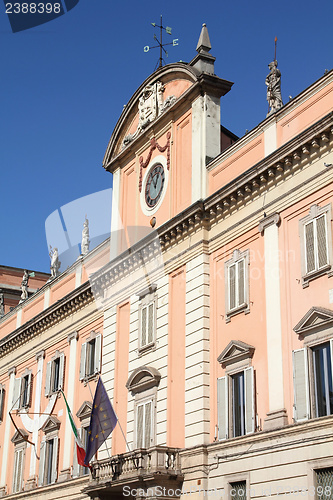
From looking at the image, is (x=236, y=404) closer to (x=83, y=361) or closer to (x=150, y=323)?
(x=150, y=323)

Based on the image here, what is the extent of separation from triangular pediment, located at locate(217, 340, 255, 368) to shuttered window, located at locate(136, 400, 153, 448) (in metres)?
4.03

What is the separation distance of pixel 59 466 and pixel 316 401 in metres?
16.0

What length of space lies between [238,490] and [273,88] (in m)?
12.3

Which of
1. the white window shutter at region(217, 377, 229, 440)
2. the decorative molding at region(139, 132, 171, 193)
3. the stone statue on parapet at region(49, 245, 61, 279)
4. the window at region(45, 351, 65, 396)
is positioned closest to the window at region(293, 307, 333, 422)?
the white window shutter at region(217, 377, 229, 440)

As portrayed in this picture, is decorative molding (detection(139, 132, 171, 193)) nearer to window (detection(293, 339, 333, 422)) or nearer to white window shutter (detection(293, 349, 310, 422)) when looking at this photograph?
white window shutter (detection(293, 349, 310, 422))

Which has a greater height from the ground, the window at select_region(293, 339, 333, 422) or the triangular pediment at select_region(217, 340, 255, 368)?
the triangular pediment at select_region(217, 340, 255, 368)

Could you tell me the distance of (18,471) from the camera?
35.6 meters

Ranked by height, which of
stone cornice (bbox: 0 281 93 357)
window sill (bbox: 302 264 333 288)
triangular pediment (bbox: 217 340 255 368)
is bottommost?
triangular pediment (bbox: 217 340 255 368)

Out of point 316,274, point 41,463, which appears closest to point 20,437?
point 41,463

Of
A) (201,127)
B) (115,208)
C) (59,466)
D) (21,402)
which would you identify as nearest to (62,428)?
(59,466)

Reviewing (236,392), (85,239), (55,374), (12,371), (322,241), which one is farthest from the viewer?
(12,371)

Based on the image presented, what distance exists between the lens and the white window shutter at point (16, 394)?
37938 millimetres

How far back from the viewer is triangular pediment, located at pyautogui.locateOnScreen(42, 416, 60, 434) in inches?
1297

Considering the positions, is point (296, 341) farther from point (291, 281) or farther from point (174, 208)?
point (174, 208)
